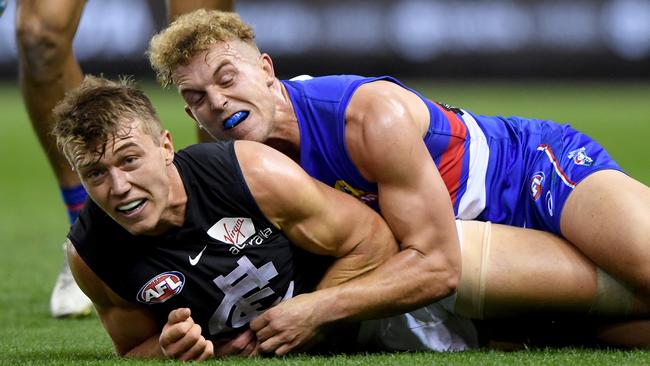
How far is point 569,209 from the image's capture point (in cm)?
406

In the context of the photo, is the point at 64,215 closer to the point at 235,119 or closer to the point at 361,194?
the point at 235,119

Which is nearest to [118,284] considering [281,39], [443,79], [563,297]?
[563,297]

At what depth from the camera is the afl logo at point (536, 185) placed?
4.26 metres

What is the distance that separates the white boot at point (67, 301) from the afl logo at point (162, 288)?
1.52 m

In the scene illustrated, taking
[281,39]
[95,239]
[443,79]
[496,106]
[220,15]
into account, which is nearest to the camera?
[95,239]

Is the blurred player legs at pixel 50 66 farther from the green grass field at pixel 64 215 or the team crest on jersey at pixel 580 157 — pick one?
the team crest on jersey at pixel 580 157

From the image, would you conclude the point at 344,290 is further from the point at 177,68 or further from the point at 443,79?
the point at 443,79

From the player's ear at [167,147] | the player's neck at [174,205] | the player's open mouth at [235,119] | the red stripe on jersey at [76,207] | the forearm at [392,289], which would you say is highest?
the player's ear at [167,147]

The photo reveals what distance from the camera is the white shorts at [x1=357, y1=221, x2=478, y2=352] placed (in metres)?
3.94

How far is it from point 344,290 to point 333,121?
627 millimetres

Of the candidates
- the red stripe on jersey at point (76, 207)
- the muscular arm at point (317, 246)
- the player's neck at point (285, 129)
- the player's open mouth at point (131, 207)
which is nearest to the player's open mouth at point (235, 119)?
the player's neck at point (285, 129)

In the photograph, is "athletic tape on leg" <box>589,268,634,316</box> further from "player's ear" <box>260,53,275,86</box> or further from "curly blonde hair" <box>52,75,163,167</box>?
"curly blonde hair" <box>52,75,163,167</box>

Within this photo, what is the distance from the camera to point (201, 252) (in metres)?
3.73

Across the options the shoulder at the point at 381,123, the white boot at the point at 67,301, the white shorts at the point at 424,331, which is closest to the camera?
the shoulder at the point at 381,123
